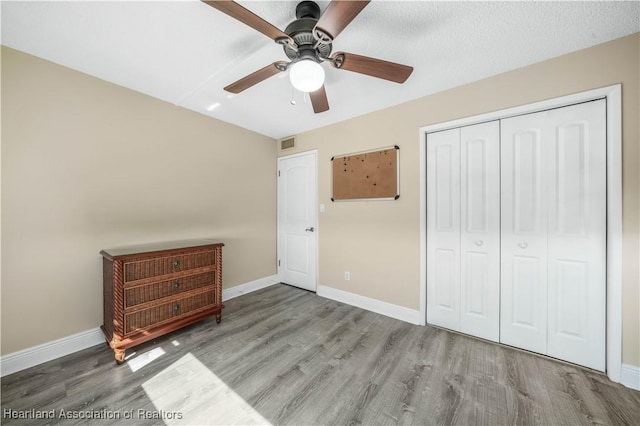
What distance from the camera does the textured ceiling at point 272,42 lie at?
1.41 metres

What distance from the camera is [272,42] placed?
1.66m

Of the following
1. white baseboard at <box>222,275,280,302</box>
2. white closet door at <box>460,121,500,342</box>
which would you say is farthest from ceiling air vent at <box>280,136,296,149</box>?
white closet door at <box>460,121,500,342</box>

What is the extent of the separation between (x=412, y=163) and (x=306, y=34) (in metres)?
1.67

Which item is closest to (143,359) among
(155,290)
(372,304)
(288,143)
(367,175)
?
(155,290)

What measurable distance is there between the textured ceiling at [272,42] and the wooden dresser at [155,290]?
157cm

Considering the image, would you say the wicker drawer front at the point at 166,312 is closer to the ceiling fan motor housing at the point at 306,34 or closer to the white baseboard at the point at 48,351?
the white baseboard at the point at 48,351

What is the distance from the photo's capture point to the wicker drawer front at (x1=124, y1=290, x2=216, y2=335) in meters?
1.95

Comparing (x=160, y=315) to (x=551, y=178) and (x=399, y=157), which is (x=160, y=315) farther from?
(x=551, y=178)

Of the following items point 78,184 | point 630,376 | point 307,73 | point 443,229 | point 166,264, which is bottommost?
point 630,376

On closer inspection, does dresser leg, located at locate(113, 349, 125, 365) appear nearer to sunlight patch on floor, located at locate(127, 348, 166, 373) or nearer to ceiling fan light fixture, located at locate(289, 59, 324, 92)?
sunlight patch on floor, located at locate(127, 348, 166, 373)

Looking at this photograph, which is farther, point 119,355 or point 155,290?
point 155,290

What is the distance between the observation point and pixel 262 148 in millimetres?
3621

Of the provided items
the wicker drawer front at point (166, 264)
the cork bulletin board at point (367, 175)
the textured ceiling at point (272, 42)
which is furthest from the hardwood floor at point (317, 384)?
the textured ceiling at point (272, 42)

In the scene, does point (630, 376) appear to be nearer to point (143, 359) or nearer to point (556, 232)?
point (556, 232)
